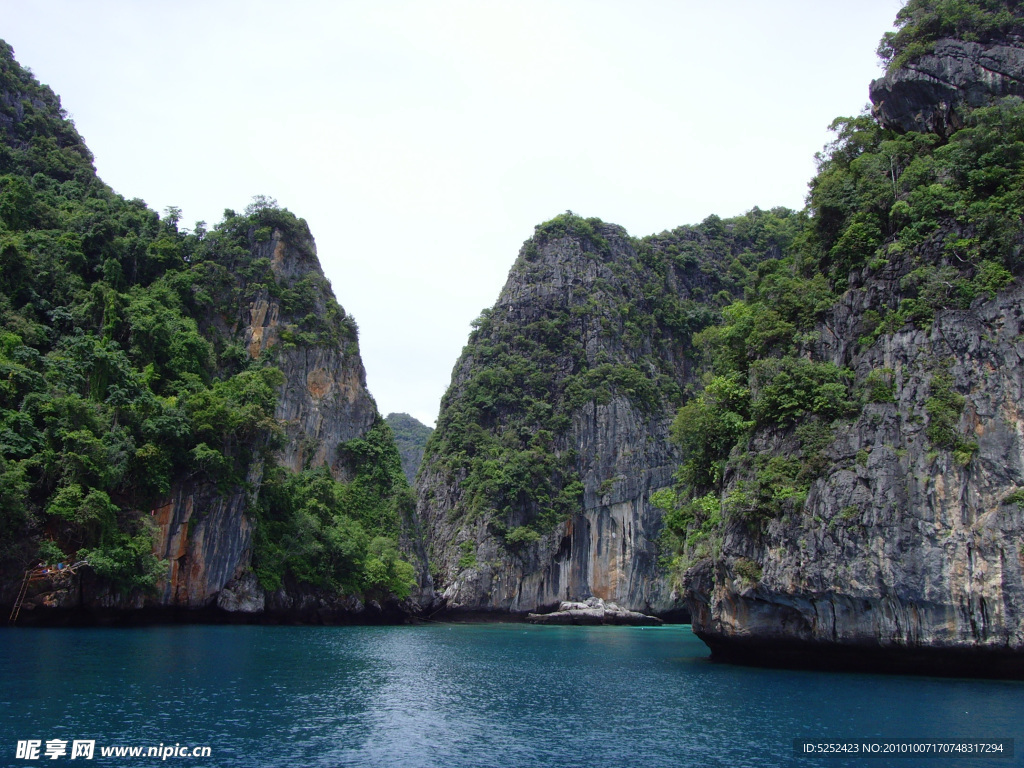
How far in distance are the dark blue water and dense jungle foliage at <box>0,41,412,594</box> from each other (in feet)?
23.4

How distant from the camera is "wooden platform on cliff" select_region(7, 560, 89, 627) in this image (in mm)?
29859

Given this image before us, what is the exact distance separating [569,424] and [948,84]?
43471 millimetres

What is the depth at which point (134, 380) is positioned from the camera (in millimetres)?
37562

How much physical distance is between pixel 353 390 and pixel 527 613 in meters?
22.5

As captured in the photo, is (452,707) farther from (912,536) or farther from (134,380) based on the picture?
(134,380)

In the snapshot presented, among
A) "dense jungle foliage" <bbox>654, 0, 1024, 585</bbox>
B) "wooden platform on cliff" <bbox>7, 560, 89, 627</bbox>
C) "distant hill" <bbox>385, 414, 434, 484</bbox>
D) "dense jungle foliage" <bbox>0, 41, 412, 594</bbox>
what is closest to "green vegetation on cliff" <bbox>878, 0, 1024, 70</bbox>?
"dense jungle foliage" <bbox>654, 0, 1024, 585</bbox>

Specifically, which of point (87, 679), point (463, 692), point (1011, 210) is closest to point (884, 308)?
point (1011, 210)

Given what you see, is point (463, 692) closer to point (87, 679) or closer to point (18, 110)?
point (87, 679)

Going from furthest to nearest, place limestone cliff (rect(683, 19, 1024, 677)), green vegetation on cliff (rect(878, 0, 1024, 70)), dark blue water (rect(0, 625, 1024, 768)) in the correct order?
green vegetation on cliff (rect(878, 0, 1024, 70)) < limestone cliff (rect(683, 19, 1024, 677)) < dark blue water (rect(0, 625, 1024, 768))

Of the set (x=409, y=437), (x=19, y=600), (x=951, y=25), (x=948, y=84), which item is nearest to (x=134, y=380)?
(x=19, y=600)

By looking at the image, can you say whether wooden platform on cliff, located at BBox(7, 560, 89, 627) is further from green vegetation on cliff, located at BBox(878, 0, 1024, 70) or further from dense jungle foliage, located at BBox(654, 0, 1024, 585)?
green vegetation on cliff, located at BBox(878, 0, 1024, 70)

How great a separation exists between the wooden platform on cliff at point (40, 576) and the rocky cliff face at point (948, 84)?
122 feet

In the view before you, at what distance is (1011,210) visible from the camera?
74.7 feet

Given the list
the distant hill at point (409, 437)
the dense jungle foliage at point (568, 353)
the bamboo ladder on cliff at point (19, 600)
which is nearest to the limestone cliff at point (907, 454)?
the bamboo ladder on cliff at point (19, 600)
